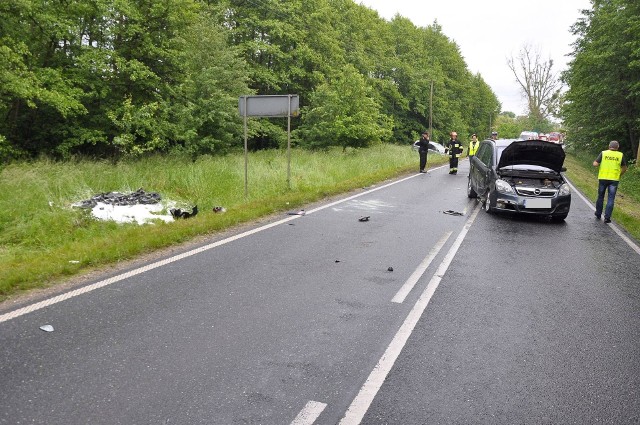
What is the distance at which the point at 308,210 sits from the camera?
10.6 meters

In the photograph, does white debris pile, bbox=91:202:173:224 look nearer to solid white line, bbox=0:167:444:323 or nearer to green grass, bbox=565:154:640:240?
solid white line, bbox=0:167:444:323

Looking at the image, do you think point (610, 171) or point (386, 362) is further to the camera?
point (610, 171)

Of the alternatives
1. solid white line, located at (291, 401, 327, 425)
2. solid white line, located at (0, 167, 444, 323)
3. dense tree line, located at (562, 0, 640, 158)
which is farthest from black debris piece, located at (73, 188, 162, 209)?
dense tree line, located at (562, 0, 640, 158)

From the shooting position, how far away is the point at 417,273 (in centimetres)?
593

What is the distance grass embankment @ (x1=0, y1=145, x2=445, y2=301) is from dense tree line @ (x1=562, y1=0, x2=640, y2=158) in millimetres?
16892

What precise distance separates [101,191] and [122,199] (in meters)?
1.91

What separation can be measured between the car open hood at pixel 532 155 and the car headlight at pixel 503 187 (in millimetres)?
730

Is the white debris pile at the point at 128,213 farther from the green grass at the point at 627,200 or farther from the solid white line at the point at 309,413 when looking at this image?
the green grass at the point at 627,200

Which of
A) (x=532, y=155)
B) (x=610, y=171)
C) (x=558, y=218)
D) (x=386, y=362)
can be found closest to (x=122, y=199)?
(x=386, y=362)

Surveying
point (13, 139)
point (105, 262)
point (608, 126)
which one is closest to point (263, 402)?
point (105, 262)

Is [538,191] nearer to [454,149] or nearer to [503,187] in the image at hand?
[503,187]

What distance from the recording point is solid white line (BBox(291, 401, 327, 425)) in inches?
109

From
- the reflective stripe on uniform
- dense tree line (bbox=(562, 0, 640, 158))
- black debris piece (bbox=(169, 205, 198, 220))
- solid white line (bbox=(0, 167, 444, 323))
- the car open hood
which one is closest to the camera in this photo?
solid white line (bbox=(0, 167, 444, 323))

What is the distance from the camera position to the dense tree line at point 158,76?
1714 cm
